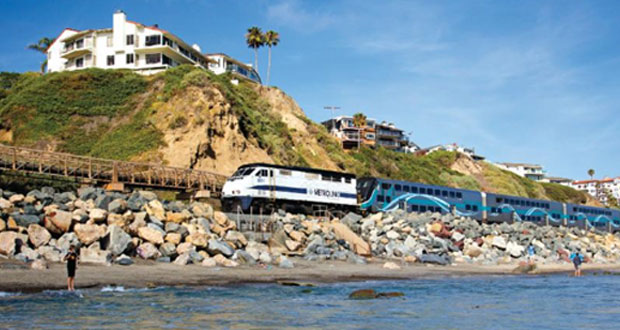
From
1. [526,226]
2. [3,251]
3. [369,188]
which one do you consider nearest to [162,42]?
[369,188]

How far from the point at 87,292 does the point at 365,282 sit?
37.4ft

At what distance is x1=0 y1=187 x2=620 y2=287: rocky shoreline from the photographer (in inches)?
827

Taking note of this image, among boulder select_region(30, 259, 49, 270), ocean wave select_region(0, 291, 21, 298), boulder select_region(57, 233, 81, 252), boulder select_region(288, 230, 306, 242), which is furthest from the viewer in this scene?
boulder select_region(288, 230, 306, 242)

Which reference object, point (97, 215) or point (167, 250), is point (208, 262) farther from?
point (97, 215)

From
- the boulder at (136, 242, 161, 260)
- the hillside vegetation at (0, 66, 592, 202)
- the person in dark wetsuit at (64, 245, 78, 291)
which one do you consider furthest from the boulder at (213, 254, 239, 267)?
the hillside vegetation at (0, 66, 592, 202)

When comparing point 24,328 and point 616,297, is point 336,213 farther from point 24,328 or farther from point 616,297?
point 24,328

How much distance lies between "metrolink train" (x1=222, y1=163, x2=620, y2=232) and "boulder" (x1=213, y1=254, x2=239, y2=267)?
904 centimetres

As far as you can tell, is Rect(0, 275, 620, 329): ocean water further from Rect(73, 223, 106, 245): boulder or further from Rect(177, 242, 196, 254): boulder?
Rect(73, 223, 106, 245): boulder

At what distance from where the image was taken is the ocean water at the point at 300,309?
12.6 meters

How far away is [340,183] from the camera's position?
40781 millimetres

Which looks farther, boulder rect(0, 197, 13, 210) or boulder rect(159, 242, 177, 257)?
boulder rect(159, 242, 177, 257)

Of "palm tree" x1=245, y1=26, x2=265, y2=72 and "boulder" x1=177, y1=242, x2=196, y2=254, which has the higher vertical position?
"palm tree" x1=245, y1=26, x2=265, y2=72

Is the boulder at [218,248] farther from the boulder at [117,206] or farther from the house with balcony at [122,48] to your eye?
the house with balcony at [122,48]

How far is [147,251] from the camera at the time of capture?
22.6 m
